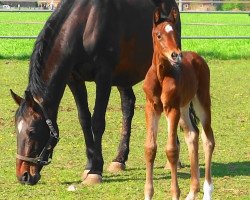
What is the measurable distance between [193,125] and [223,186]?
852 millimetres

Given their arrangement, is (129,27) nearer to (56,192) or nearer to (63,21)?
(63,21)

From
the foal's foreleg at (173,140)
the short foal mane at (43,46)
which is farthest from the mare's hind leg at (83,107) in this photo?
the foal's foreleg at (173,140)

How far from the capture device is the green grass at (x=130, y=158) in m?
6.70

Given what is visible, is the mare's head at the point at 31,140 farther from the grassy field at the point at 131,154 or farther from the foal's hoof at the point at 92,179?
the foal's hoof at the point at 92,179

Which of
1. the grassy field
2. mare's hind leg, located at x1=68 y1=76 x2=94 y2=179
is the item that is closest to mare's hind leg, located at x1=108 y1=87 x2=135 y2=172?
the grassy field

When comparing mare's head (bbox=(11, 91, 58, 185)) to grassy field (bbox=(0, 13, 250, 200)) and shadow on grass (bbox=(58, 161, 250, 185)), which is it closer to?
grassy field (bbox=(0, 13, 250, 200))

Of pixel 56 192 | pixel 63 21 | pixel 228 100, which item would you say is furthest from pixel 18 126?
pixel 228 100

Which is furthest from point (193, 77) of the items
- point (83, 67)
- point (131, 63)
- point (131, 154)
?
point (131, 154)

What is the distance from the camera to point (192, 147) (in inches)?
243

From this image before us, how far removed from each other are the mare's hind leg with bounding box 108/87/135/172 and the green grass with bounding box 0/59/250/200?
0.41 ft

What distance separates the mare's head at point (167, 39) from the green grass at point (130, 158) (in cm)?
157

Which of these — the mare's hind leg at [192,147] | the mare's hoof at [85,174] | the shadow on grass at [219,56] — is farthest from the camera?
the shadow on grass at [219,56]

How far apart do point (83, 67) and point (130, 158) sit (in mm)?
1652

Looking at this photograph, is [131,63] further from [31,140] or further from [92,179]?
[31,140]
